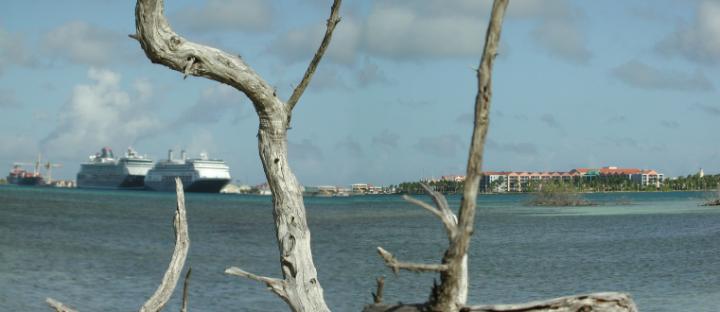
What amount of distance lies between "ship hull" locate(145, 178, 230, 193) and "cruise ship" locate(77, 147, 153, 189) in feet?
9.66

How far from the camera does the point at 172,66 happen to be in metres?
4.65

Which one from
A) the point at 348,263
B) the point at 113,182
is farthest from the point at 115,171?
the point at 348,263

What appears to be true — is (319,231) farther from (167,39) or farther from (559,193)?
(559,193)

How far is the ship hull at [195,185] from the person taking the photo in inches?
5418

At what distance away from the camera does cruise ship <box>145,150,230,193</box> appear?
137m

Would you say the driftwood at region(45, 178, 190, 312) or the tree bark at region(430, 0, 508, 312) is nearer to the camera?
the tree bark at region(430, 0, 508, 312)

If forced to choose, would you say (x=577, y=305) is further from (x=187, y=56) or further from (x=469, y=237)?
(x=187, y=56)

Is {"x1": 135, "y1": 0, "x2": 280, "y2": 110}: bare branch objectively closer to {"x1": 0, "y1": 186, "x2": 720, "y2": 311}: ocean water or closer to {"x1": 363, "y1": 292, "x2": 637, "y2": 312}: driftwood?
{"x1": 363, "y1": 292, "x2": 637, "y2": 312}: driftwood

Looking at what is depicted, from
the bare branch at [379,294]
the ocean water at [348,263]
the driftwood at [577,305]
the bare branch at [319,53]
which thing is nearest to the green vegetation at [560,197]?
the ocean water at [348,263]

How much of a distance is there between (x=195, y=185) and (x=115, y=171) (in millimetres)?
22297

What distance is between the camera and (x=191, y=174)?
136m

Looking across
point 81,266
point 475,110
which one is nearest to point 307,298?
point 475,110

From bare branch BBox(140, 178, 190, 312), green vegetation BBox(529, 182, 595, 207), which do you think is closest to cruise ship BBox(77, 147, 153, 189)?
green vegetation BBox(529, 182, 595, 207)

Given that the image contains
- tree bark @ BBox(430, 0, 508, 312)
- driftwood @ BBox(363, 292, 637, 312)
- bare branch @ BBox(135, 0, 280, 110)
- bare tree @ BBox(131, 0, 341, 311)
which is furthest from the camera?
bare tree @ BBox(131, 0, 341, 311)
